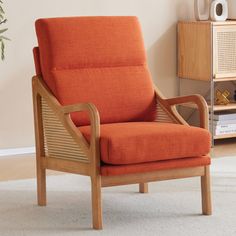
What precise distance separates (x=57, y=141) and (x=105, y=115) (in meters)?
0.33

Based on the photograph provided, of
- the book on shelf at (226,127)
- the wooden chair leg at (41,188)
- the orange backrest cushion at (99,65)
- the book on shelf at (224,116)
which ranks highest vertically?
the orange backrest cushion at (99,65)

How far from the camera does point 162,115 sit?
408 cm

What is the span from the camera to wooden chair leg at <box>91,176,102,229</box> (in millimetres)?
3439

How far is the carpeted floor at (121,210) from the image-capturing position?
3.47 meters

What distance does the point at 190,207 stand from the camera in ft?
12.6


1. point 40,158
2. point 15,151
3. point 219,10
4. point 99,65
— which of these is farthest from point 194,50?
point 40,158

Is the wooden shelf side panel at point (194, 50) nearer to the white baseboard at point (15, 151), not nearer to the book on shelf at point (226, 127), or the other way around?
the book on shelf at point (226, 127)

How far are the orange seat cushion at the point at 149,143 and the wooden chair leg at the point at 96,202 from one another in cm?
11

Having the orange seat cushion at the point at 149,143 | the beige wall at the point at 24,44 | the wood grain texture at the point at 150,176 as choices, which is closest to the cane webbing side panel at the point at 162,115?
the orange seat cushion at the point at 149,143

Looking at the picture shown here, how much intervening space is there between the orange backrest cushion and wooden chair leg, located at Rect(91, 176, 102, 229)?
0.50 meters

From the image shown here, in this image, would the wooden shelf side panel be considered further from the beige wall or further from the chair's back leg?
the chair's back leg

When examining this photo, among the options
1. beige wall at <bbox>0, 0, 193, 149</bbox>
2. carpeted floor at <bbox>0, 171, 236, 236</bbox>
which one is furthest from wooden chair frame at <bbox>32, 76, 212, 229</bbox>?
beige wall at <bbox>0, 0, 193, 149</bbox>

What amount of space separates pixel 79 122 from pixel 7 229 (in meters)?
0.69

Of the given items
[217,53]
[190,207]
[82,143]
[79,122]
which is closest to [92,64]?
[79,122]
